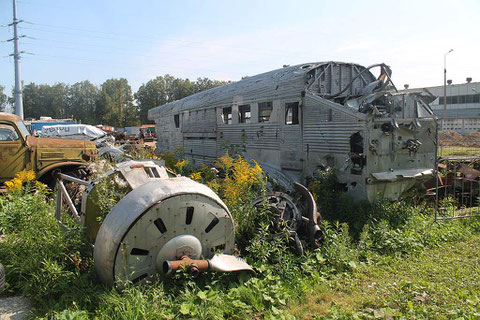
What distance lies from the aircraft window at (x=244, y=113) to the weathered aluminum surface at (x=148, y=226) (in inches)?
234

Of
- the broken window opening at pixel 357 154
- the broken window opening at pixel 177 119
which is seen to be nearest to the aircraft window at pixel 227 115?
the broken window opening at pixel 177 119

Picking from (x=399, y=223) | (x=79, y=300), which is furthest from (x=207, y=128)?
(x=79, y=300)

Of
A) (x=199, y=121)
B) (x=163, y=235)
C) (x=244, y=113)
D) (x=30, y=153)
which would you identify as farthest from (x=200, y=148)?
(x=163, y=235)

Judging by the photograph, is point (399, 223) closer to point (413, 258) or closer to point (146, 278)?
point (413, 258)

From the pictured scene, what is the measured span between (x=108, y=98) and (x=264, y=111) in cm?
6189

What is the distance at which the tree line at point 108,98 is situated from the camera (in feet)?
201

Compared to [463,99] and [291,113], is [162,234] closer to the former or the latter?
[291,113]

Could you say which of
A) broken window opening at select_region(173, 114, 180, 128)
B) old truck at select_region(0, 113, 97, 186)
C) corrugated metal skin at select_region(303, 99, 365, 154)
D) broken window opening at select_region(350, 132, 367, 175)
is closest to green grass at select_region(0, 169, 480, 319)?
broken window opening at select_region(350, 132, 367, 175)

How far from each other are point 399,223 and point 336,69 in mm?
3960

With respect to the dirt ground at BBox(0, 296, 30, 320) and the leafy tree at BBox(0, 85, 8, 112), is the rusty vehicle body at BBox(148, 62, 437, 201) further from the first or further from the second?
the leafy tree at BBox(0, 85, 8, 112)

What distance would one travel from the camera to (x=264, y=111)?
860 cm

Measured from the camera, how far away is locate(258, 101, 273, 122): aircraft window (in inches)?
329

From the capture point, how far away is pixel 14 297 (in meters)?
3.59

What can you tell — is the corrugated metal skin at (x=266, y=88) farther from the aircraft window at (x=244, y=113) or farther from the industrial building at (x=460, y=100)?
the industrial building at (x=460, y=100)
